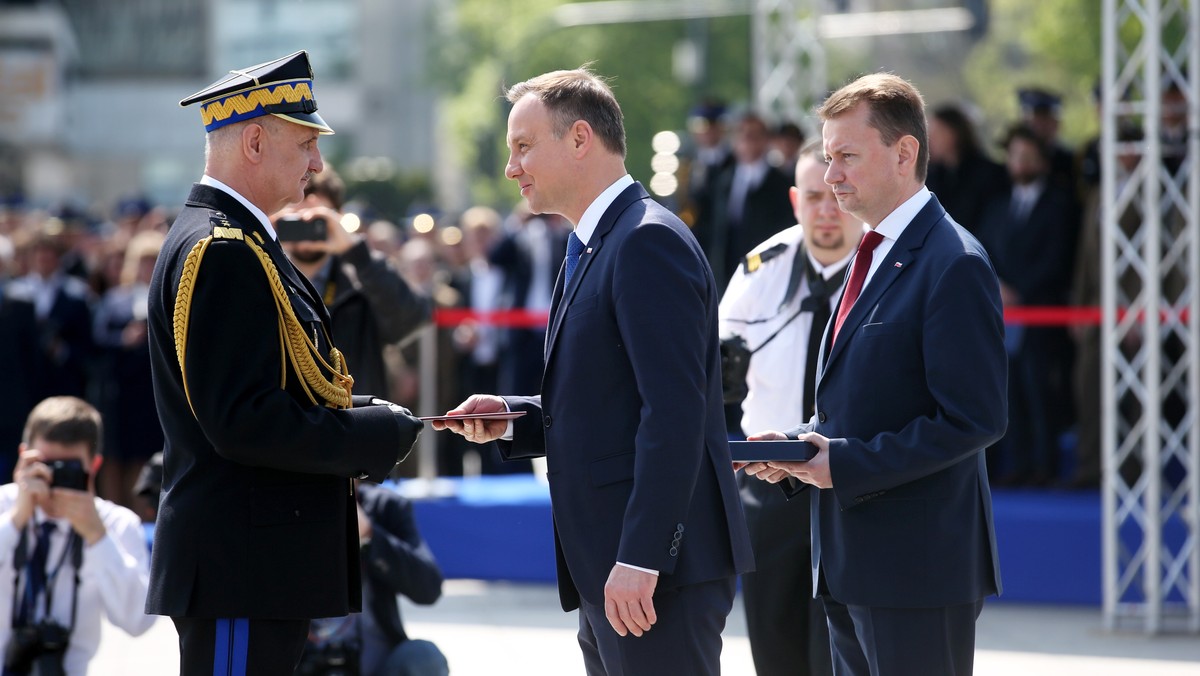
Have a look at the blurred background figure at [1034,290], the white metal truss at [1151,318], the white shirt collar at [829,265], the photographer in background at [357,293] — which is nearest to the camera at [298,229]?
the photographer in background at [357,293]

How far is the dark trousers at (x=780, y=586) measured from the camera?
4.45 metres

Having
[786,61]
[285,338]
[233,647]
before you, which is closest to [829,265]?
[285,338]

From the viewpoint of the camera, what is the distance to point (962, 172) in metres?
9.40

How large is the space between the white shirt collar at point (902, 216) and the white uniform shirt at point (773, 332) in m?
1.01

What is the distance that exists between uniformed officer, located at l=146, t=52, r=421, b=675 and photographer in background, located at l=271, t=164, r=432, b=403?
168 cm

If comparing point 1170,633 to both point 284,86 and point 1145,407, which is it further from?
point 284,86

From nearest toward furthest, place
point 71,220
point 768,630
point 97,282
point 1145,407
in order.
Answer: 1. point 768,630
2. point 1145,407
3. point 97,282
4. point 71,220

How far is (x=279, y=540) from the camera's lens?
11.1 ft

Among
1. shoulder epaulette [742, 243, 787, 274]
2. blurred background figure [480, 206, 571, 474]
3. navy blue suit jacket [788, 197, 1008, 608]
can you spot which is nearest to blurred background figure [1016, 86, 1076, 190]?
blurred background figure [480, 206, 571, 474]

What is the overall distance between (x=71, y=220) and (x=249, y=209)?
1076 centimetres

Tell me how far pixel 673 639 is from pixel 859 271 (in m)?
1.02

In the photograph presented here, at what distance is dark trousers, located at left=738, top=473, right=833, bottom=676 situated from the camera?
4449 mm

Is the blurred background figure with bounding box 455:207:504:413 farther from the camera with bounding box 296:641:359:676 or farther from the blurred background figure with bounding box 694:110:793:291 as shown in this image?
the camera with bounding box 296:641:359:676

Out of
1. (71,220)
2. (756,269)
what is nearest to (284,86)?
(756,269)
